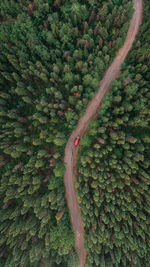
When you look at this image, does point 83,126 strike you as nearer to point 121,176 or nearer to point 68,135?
point 68,135

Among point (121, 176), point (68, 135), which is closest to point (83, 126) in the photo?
point (68, 135)

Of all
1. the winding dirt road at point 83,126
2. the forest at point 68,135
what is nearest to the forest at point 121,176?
the forest at point 68,135

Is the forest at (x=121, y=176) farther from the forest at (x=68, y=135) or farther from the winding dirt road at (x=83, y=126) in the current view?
the winding dirt road at (x=83, y=126)

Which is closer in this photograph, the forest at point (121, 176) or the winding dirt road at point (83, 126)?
the forest at point (121, 176)

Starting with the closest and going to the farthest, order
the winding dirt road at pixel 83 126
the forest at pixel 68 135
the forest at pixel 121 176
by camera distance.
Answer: the forest at pixel 121 176
the forest at pixel 68 135
the winding dirt road at pixel 83 126

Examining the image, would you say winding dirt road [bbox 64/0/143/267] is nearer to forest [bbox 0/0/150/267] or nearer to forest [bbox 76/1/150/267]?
forest [bbox 0/0/150/267]

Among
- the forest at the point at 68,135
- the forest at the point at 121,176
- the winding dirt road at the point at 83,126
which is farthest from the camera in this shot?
the winding dirt road at the point at 83,126

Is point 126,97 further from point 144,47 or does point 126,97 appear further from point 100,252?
point 100,252
